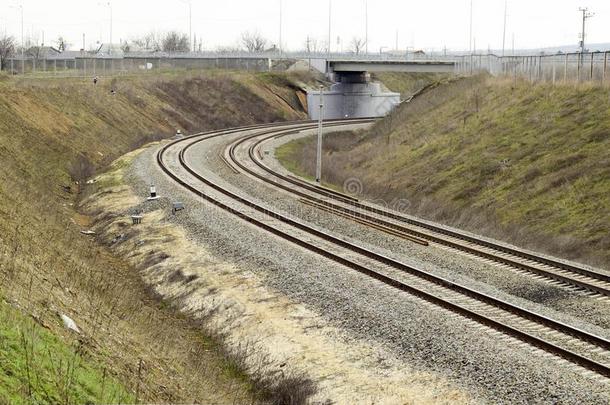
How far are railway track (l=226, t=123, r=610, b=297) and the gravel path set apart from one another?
4.59ft

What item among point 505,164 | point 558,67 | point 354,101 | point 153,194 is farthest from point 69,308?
point 354,101

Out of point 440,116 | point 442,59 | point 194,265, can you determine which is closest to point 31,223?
point 194,265

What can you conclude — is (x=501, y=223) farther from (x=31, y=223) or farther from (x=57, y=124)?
(x=57, y=124)

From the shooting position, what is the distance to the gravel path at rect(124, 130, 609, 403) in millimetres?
12945

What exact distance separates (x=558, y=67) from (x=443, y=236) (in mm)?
20673

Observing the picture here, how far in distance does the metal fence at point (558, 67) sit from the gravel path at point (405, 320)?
1892cm

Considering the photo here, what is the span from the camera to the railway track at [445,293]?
1455 cm

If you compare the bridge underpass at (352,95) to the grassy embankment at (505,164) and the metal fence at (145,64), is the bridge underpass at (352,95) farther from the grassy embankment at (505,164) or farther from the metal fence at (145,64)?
the grassy embankment at (505,164)

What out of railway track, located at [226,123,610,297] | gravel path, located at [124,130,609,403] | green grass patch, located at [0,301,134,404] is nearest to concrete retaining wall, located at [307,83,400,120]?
railway track, located at [226,123,610,297]

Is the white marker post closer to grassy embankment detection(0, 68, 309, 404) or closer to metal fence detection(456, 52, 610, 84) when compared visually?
grassy embankment detection(0, 68, 309, 404)

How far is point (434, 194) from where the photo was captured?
33625 millimetres

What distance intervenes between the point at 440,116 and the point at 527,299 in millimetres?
30170

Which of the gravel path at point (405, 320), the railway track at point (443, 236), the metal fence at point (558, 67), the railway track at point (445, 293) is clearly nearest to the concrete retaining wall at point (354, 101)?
the metal fence at point (558, 67)

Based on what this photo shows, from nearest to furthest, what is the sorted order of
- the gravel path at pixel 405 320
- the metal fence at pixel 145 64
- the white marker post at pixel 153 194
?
the gravel path at pixel 405 320
the white marker post at pixel 153 194
the metal fence at pixel 145 64
